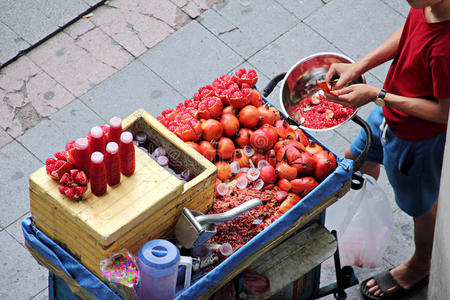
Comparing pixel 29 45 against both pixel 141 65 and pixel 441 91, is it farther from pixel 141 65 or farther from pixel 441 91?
pixel 441 91

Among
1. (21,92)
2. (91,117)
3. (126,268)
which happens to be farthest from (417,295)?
(21,92)

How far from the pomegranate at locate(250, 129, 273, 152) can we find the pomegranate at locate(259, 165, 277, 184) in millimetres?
159

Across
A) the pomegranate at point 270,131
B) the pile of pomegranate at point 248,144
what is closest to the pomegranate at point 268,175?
the pile of pomegranate at point 248,144

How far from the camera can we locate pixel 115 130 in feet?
8.70

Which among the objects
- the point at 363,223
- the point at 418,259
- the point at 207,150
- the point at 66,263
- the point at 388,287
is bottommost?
the point at 388,287

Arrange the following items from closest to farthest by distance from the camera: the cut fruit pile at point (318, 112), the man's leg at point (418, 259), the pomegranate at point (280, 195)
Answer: the pomegranate at point (280, 195) → the cut fruit pile at point (318, 112) → the man's leg at point (418, 259)

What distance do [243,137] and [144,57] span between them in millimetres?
2027

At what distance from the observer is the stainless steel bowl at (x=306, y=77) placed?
11.8ft

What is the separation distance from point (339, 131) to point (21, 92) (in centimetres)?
251

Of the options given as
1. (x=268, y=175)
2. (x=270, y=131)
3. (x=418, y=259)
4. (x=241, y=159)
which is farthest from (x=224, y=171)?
(x=418, y=259)

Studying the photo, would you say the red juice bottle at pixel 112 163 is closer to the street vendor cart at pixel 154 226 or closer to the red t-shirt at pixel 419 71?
the street vendor cart at pixel 154 226

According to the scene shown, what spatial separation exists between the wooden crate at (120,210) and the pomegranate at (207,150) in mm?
347

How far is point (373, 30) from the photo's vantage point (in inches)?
217

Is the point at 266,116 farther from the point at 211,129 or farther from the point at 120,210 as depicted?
the point at 120,210
